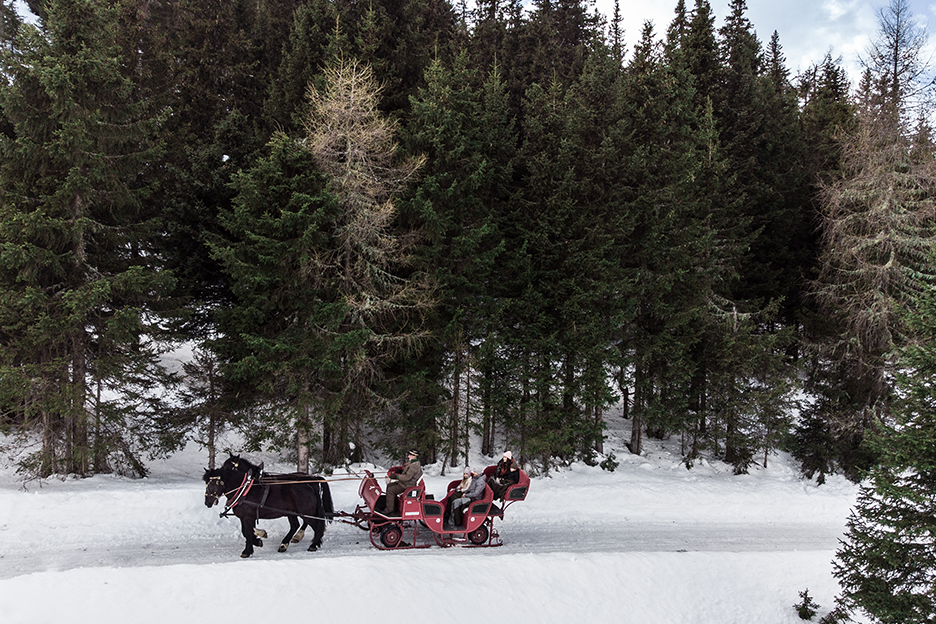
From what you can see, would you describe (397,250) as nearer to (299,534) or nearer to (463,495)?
(463,495)

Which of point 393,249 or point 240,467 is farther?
point 393,249

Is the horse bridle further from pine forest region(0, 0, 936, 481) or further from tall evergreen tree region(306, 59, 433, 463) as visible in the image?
tall evergreen tree region(306, 59, 433, 463)

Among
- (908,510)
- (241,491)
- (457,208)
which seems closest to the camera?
(908,510)

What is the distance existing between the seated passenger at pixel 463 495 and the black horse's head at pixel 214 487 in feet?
14.4

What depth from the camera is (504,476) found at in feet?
37.2

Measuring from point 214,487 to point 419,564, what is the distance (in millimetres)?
3927

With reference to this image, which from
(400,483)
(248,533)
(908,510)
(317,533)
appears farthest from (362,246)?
(908,510)

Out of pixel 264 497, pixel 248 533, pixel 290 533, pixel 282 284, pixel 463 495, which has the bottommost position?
pixel 290 533

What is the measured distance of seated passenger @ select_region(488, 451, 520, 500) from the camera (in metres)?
11.1

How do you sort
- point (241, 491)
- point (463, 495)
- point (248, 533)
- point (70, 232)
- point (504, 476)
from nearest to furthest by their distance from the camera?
point (241, 491)
point (248, 533)
point (463, 495)
point (504, 476)
point (70, 232)

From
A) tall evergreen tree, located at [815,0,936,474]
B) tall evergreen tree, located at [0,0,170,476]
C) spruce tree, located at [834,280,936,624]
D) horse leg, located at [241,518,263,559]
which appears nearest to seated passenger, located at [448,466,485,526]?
horse leg, located at [241,518,263,559]

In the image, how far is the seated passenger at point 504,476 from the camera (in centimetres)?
1110

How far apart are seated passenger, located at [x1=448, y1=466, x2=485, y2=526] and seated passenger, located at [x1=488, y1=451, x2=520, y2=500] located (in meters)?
0.30

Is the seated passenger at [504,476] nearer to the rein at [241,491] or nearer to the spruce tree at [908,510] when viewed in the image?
the rein at [241,491]
